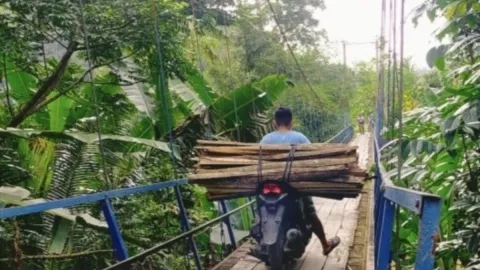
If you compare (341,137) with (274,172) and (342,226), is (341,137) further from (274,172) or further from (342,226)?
(274,172)

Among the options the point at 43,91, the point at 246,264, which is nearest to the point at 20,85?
the point at 43,91

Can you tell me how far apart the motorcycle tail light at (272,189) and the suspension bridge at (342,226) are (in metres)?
0.32

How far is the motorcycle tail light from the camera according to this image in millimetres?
2428

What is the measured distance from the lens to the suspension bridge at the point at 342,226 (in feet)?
3.66

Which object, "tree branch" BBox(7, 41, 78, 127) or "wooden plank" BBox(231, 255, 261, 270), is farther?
"tree branch" BBox(7, 41, 78, 127)

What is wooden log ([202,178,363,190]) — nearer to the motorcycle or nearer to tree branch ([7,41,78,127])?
the motorcycle

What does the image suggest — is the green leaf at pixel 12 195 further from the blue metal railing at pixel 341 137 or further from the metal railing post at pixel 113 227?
the blue metal railing at pixel 341 137

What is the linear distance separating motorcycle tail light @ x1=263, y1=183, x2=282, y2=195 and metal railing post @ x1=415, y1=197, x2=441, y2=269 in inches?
52.0

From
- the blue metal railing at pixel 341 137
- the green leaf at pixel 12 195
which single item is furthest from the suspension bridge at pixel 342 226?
the blue metal railing at pixel 341 137

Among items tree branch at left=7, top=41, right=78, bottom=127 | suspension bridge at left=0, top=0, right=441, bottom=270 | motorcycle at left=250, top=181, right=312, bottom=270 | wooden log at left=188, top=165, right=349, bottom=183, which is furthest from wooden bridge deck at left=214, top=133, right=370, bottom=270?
tree branch at left=7, top=41, right=78, bottom=127

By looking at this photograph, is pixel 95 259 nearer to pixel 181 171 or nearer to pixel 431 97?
pixel 181 171

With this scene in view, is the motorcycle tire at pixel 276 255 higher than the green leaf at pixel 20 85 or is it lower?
lower

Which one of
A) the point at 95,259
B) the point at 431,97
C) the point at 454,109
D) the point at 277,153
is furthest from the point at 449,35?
the point at 95,259

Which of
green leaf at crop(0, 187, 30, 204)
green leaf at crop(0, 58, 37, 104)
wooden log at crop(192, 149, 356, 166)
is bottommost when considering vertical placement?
green leaf at crop(0, 187, 30, 204)
